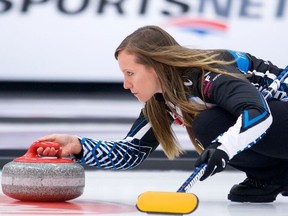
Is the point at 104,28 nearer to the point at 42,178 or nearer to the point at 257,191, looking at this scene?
the point at 257,191

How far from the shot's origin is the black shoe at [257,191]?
2592 millimetres

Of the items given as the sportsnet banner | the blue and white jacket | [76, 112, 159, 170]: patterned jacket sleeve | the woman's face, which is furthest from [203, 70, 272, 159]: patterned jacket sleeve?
the sportsnet banner

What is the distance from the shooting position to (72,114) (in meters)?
4.74

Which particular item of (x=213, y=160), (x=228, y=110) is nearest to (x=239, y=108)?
(x=228, y=110)

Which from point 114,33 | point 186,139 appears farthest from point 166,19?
point 186,139

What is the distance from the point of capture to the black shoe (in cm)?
259

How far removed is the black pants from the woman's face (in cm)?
16

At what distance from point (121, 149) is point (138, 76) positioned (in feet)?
1.32

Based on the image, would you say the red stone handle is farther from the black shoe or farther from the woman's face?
the black shoe

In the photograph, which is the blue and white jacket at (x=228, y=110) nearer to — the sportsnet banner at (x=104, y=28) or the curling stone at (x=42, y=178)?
the curling stone at (x=42, y=178)

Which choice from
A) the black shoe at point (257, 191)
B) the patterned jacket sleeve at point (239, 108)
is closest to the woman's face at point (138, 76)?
the patterned jacket sleeve at point (239, 108)

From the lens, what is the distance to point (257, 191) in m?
2.61

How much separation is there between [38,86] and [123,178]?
1.13 m

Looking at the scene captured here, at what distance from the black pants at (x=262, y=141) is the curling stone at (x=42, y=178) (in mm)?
365
